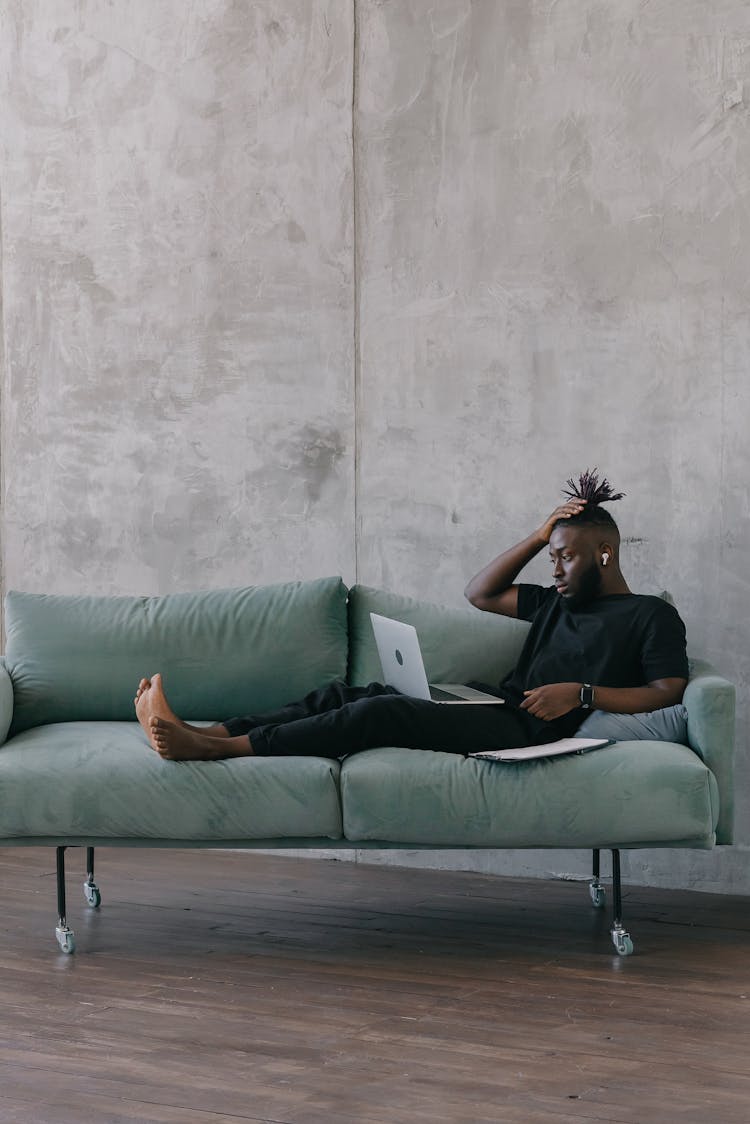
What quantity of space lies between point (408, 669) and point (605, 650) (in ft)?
1.76

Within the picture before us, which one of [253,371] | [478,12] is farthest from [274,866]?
[478,12]

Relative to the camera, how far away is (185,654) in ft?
13.2

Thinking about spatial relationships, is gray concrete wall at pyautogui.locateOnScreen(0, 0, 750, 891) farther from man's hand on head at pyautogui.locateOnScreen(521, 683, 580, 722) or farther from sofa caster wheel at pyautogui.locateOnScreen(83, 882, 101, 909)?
sofa caster wheel at pyautogui.locateOnScreen(83, 882, 101, 909)

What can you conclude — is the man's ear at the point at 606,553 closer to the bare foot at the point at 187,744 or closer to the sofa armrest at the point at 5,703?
the bare foot at the point at 187,744

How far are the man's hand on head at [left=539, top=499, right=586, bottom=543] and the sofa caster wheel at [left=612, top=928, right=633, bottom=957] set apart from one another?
1.13m

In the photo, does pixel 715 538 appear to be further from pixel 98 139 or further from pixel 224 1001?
pixel 98 139

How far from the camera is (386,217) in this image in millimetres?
4531

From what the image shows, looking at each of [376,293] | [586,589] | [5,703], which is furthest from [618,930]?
[376,293]

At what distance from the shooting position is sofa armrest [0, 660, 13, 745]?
12.0 feet

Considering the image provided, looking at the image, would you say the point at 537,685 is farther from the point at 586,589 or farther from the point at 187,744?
the point at 187,744

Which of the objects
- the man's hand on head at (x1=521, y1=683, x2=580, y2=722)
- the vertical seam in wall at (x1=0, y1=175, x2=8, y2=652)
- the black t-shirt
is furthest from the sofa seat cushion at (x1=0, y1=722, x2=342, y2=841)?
the vertical seam in wall at (x1=0, y1=175, x2=8, y2=652)

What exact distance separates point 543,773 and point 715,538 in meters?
1.21

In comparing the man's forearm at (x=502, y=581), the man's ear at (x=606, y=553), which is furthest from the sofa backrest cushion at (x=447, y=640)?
the man's ear at (x=606, y=553)

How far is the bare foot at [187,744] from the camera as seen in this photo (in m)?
3.35
